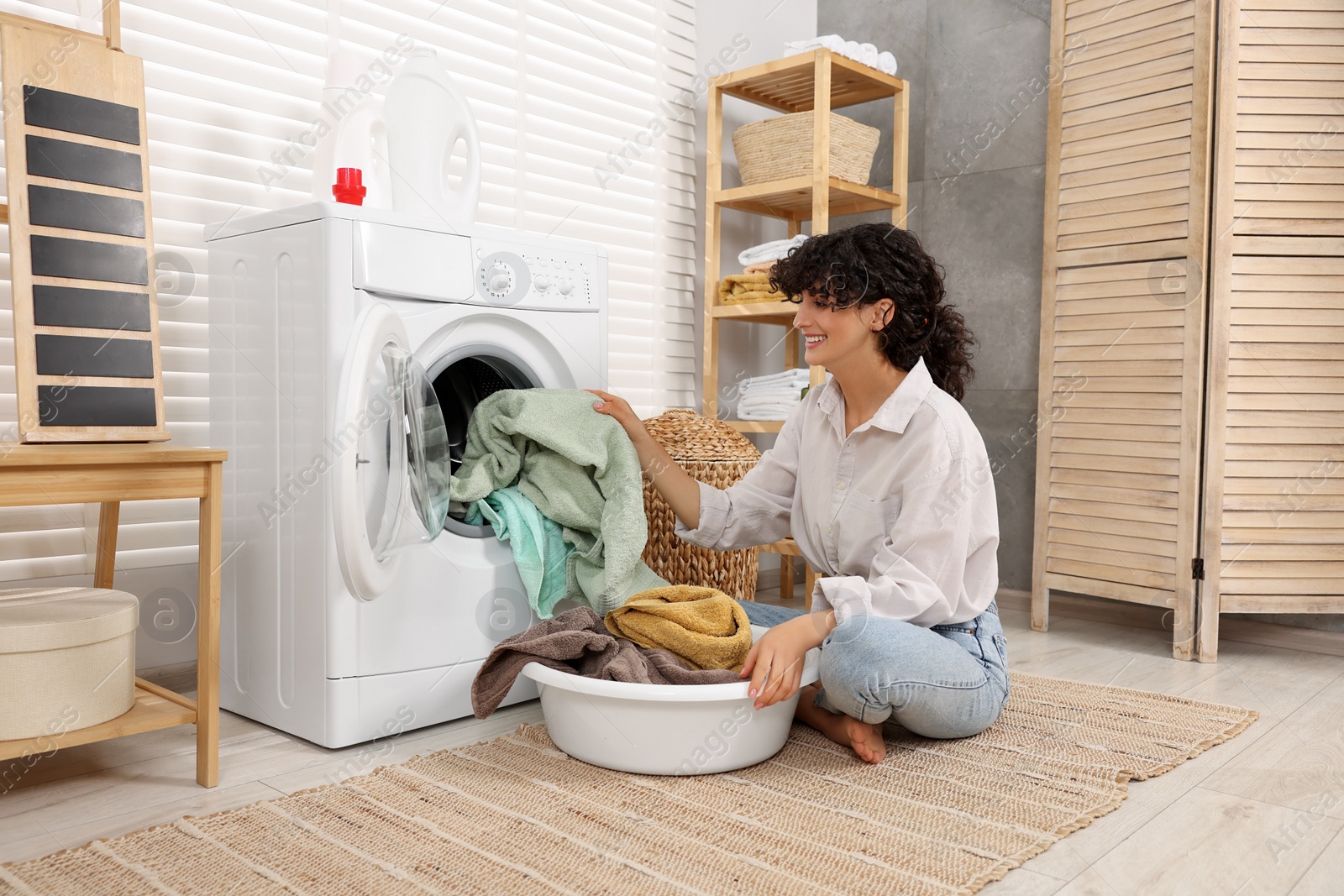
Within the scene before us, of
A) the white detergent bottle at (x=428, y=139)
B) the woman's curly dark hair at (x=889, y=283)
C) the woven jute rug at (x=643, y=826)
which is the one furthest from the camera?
the white detergent bottle at (x=428, y=139)

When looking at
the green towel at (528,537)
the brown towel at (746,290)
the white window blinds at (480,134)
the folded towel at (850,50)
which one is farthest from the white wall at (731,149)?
the green towel at (528,537)

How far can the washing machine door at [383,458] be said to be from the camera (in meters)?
1.41

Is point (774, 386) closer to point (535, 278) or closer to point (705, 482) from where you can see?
point (705, 482)

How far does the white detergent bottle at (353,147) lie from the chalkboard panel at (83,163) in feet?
1.03

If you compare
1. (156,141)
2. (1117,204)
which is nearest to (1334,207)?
(1117,204)

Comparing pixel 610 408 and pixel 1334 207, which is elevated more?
pixel 1334 207

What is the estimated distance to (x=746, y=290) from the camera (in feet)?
9.57

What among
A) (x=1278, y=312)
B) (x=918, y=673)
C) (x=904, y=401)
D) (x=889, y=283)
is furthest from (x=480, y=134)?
(x=1278, y=312)

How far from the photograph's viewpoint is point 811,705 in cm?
173

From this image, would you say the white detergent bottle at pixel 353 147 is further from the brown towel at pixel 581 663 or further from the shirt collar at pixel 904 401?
the shirt collar at pixel 904 401

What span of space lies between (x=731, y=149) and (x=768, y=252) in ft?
1.83

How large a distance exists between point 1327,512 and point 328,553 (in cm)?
224

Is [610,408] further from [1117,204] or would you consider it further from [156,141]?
[1117,204]

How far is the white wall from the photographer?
10.6ft
